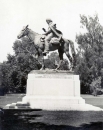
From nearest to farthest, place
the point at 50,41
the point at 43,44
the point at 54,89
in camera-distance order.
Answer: the point at 54,89 → the point at 50,41 → the point at 43,44

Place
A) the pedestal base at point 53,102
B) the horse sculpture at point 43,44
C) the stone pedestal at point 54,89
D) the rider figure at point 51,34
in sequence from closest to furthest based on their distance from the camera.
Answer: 1. the pedestal base at point 53,102
2. the stone pedestal at point 54,89
3. the rider figure at point 51,34
4. the horse sculpture at point 43,44

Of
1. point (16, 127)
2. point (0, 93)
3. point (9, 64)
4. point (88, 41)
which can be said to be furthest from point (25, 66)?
point (16, 127)

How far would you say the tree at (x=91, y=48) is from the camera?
37781 mm

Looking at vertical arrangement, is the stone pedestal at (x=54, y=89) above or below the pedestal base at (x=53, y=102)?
above

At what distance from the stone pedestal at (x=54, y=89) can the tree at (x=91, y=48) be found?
21555 mm

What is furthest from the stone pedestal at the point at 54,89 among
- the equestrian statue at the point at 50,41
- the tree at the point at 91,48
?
the tree at the point at 91,48

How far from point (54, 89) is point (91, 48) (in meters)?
23.3

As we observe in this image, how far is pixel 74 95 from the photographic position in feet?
53.9

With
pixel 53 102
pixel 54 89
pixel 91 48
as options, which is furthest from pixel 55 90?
pixel 91 48

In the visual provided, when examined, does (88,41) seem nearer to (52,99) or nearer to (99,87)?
(99,87)

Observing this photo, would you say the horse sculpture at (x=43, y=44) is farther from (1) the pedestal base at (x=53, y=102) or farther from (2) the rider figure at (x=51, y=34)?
(1) the pedestal base at (x=53, y=102)

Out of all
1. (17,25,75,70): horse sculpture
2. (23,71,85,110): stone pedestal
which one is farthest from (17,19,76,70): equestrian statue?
(23,71,85,110): stone pedestal

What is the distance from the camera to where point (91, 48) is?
3856 cm

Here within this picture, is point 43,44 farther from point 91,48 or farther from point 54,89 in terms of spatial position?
point 91,48
